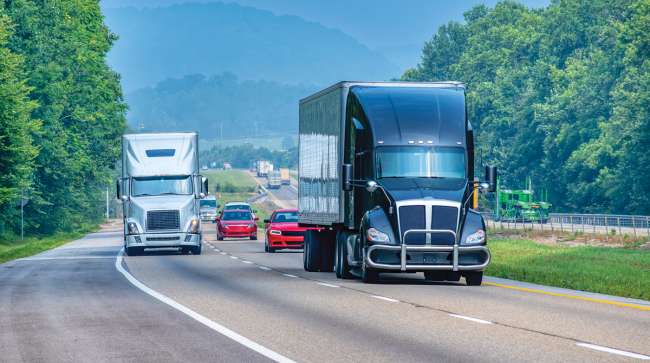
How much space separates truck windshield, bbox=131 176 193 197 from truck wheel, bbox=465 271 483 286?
18.9 meters

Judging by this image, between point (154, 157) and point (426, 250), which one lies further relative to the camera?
point (154, 157)

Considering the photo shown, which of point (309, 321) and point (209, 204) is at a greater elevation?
point (209, 204)

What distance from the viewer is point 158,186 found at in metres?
42.4

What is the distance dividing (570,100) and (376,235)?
81265mm

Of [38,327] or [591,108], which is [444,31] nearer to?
[591,108]


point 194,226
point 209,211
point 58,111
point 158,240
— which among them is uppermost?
point 58,111

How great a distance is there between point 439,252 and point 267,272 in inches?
281

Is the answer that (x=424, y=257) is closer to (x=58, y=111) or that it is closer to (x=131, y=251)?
(x=131, y=251)

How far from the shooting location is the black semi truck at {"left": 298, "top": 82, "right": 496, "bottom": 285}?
2433cm

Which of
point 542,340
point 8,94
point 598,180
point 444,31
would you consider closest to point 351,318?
point 542,340

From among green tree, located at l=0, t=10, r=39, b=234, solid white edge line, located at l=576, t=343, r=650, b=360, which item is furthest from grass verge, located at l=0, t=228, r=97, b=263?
solid white edge line, located at l=576, t=343, r=650, b=360

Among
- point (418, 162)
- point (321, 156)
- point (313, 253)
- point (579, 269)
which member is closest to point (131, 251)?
point (313, 253)

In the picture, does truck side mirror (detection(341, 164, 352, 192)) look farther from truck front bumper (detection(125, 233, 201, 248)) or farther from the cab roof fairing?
truck front bumper (detection(125, 233, 201, 248))

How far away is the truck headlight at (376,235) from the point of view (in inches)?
960
